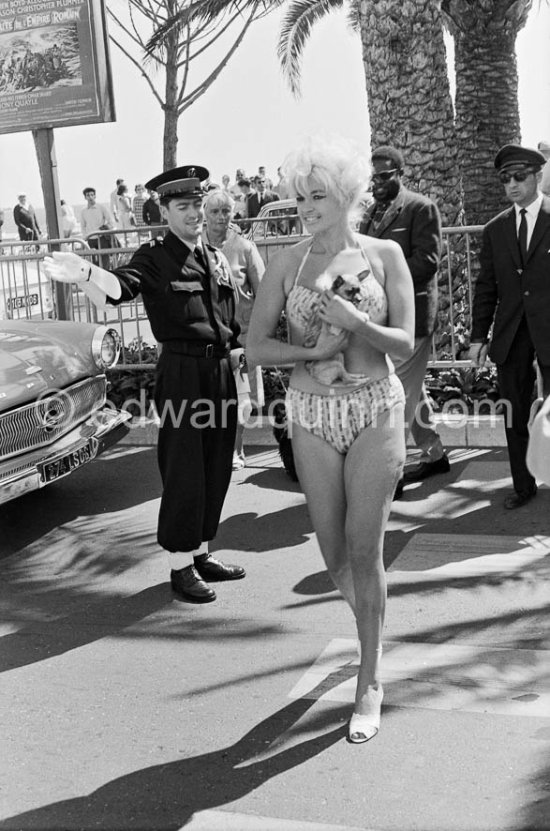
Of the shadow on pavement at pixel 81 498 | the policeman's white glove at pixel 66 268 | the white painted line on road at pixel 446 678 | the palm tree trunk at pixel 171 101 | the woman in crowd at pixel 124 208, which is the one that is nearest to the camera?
the white painted line on road at pixel 446 678

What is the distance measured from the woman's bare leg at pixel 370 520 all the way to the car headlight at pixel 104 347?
137 inches

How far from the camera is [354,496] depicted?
379 centimetres

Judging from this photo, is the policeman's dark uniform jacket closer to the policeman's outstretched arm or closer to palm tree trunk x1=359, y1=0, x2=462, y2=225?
the policeman's outstretched arm

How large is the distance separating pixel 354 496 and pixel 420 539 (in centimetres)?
234

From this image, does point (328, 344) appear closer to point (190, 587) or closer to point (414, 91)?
point (190, 587)

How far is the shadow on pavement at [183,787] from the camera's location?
11.3 feet

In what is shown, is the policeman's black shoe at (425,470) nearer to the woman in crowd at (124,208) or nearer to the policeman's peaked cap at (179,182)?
the policeman's peaked cap at (179,182)

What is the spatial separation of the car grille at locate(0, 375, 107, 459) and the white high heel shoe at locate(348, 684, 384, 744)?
2.94 m

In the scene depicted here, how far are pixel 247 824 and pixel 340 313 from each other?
5.31 feet

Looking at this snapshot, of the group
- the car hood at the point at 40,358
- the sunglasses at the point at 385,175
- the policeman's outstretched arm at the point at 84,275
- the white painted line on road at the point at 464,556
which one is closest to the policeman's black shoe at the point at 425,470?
the white painted line on road at the point at 464,556

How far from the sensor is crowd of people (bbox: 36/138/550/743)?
150 inches

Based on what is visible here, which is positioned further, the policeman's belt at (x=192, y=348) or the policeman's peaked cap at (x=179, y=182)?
the policeman's belt at (x=192, y=348)

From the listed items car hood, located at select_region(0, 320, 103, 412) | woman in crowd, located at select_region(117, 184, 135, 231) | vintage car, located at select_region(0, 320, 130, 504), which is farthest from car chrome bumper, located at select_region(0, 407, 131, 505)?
woman in crowd, located at select_region(117, 184, 135, 231)

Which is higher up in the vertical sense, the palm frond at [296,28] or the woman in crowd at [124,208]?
the palm frond at [296,28]
